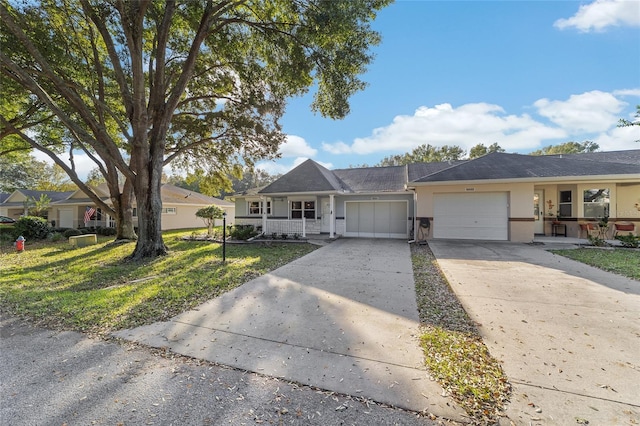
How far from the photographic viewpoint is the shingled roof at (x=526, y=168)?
1057cm

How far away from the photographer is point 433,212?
12.4m

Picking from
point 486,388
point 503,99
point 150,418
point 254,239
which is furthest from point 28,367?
point 503,99

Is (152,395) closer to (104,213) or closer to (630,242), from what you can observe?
(630,242)

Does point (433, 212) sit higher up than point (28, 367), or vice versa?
point (433, 212)

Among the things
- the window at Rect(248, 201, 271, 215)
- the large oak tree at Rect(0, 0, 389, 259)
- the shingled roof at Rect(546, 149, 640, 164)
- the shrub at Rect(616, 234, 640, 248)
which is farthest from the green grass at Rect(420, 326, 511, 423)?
the window at Rect(248, 201, 271, 215)

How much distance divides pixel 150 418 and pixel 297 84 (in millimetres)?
11637

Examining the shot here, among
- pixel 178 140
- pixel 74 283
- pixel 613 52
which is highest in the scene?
pixel 613 52

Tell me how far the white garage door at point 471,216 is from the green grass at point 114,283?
6.24 m

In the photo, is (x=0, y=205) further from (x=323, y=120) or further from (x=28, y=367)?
(x=28, y=367)

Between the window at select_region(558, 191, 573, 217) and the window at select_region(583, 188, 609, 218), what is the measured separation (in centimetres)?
53

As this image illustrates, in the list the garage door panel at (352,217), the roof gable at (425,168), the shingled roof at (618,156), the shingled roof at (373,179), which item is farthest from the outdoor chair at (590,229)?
the garage door panel at (352,217)

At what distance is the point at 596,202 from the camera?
1180 cm

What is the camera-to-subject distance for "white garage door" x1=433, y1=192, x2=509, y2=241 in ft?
38.2

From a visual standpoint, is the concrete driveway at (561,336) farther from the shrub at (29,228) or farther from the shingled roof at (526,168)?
the shrub at (29,228)
